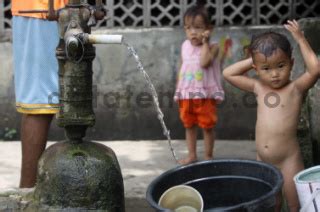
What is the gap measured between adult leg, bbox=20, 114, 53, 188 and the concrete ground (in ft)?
1.71

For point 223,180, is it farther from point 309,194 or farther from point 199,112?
point 199,112

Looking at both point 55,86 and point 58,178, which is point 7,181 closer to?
point 55,86

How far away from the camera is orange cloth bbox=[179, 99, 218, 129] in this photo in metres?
5.74

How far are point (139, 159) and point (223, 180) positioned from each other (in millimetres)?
2261

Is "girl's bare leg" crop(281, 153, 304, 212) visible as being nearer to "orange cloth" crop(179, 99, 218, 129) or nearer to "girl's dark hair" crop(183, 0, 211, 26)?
"orange cloth" crop(179, 99, 218, 129)

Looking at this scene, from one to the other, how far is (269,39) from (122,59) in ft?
8.39

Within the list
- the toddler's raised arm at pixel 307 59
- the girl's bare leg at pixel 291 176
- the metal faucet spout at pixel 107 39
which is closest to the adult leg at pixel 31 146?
the metal faucet spout at pixel 107 39

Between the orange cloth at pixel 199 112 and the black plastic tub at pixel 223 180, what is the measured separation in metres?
2.18

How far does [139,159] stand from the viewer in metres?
5.73

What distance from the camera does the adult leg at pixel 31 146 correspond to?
4285mm

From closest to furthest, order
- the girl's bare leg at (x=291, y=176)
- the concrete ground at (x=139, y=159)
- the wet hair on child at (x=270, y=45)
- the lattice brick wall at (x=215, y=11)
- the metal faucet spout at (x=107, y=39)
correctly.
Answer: the metal faucet spout at (x=107, y=39)
the wet hair on child at (x=270, y=45)
the girl's bare leg at (x=291, y=176)
the concrete ground at (x=139, y=159)
the lattice brick wall at (x=215, y=11)

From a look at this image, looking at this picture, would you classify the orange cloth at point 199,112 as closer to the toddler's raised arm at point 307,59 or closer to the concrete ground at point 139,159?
the concrete ground at point 139,159

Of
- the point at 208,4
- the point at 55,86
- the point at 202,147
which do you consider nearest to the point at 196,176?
the point at 55,86

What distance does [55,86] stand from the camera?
14.3 ft
